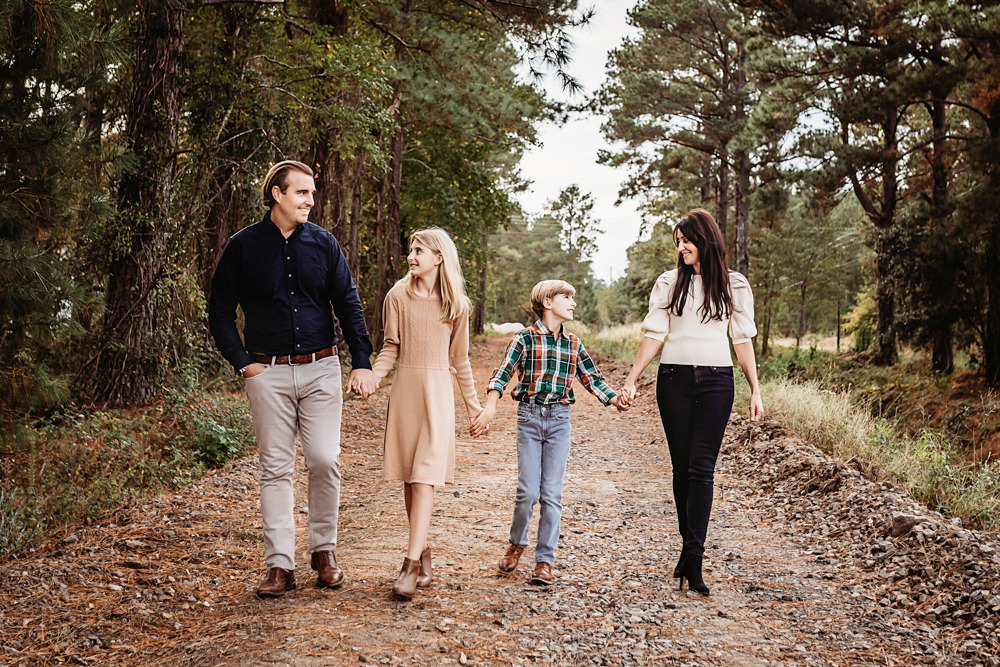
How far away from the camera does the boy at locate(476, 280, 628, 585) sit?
4.52 m

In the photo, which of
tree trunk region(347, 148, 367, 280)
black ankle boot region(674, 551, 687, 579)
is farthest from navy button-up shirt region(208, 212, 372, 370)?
tree trunk region(347, 148, 367, 280)

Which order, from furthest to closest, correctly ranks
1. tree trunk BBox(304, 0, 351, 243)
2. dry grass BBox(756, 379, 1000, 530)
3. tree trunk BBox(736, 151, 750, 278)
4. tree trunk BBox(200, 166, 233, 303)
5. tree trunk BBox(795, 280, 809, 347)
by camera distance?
tree trunk BBox(795, 280, 809, 347) → tree trunk BBox(736, 151, 750, 278) → tree trunk BBox(200, 166, 233, 303) → tree trunk BBox(304, 0, 351, 243) → dry grass BBox(756, 379, 1000, 530)

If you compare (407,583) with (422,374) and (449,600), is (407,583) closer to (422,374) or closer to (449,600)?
(449,600)

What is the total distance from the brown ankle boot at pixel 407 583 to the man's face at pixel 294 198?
6.58ft

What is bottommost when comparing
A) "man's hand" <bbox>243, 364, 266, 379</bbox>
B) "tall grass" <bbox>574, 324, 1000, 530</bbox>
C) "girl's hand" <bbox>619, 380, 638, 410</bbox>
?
"tall grass" <bbox>574, 324, 1000, 530</bbox>

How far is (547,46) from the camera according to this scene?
11859 mm

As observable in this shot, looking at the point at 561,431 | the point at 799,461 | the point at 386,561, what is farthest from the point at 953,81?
the point at 386,561

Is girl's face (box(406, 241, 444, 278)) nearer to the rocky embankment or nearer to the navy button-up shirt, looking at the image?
the navy button-up shirt

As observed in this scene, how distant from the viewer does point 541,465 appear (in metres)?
4.61

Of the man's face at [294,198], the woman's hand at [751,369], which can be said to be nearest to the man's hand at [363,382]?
the man's face at [294,198]

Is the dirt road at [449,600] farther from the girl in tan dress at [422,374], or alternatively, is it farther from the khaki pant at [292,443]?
the girl in tan dress at [422,374]

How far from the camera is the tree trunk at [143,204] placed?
8438 millimetres

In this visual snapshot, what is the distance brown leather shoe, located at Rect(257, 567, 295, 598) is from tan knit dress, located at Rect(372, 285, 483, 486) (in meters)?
0.77

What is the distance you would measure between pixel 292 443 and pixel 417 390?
2.47 ft
